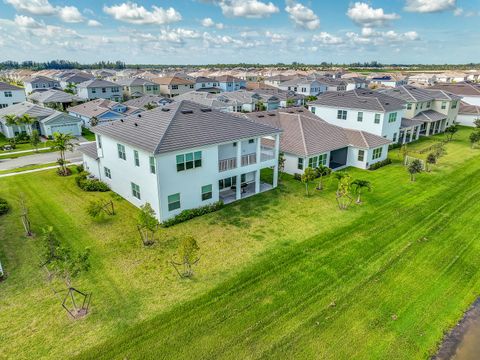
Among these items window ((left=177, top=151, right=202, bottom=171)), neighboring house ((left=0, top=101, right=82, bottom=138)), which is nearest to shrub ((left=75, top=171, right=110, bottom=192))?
window ((left=177, top=151, right=202, bottom=171))

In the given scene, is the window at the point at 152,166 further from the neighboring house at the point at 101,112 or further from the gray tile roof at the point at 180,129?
the neighboring house at the point at 101,112

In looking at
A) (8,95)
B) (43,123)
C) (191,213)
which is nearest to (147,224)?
(191,213)

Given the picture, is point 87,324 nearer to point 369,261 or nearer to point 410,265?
point 369,261

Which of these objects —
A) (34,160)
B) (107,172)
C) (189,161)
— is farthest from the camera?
(34,160)

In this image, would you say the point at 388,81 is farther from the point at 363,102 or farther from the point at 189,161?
the point at 189,161

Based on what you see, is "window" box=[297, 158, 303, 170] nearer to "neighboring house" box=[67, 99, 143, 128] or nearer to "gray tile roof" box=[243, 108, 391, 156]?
"gray tile roof" box=[243, 108, 391, 156]
